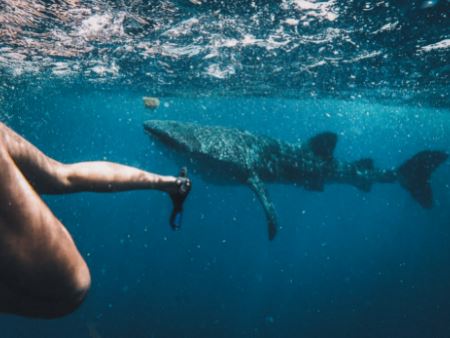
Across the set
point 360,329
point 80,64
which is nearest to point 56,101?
point 80,64

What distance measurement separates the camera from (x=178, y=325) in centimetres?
1683

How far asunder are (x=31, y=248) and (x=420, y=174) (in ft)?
61.0

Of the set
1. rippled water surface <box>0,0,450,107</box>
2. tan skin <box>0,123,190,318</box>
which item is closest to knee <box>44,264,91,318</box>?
tan skin <box>0,123,190,318</box>

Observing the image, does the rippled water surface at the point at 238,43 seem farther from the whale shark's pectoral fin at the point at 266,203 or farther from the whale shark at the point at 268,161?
the whale shark's pectoral fin at the point at 266,203

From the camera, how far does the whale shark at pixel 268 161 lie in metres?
11.2

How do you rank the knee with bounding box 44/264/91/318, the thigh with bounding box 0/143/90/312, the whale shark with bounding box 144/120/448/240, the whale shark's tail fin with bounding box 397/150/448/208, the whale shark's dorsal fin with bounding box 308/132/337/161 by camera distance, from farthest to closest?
the whale shark's tail fin with bounding box 397/150/448/208, the whale shark's dorsal fin with bounding box 308/132/337/161, the whale shark with bounding box 144/120/448/240, the knee with bounding box 44/264/91/318, the thigh with bounding box 0/143/90/312

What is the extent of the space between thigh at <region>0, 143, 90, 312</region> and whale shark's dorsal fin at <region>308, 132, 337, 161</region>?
12.9 meters

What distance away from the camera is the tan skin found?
224cm

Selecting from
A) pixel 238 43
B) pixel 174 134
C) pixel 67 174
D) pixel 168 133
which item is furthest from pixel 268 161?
pixel 67 174

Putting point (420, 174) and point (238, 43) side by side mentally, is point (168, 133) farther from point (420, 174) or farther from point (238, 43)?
point (420, 174)

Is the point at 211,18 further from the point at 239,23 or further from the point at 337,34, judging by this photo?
the point at 337,34

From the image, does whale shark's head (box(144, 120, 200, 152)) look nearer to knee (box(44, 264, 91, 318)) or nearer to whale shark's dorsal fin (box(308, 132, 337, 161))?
whale shark's dorsal fin (box(308, 132, 337, 161))

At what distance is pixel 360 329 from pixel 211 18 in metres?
18.0

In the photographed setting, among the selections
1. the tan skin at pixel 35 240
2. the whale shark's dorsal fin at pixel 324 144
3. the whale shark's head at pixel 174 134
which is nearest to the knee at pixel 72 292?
the tan skin at pixel 35 240
